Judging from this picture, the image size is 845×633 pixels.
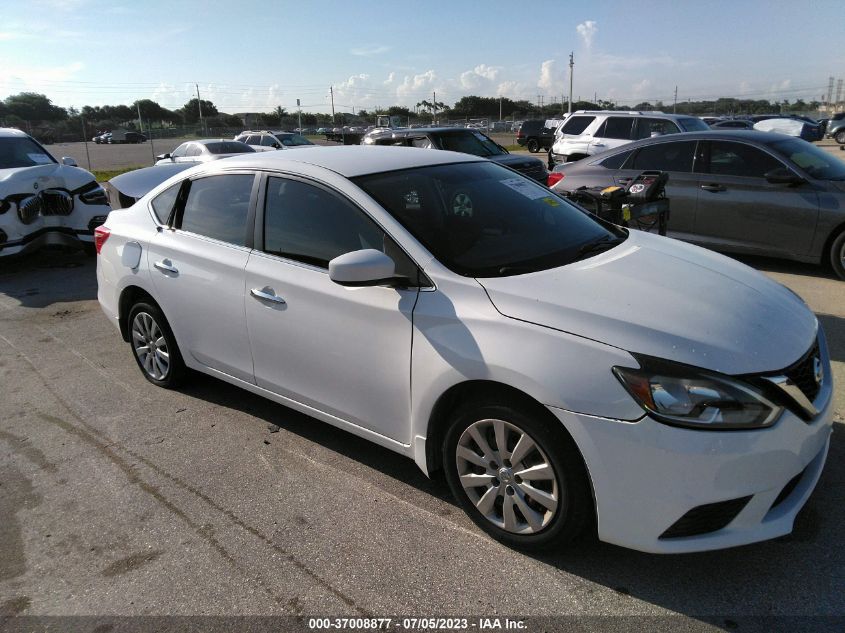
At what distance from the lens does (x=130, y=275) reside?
444 centimetres

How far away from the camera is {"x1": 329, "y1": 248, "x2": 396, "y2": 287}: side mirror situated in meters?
2.77

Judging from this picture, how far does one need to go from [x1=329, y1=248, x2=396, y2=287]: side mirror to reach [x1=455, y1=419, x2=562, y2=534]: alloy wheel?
2.51 feet

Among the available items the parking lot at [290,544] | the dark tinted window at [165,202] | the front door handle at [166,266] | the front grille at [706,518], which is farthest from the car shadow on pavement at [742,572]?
the dark tinted window at [165,202]

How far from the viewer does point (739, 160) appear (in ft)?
23.6

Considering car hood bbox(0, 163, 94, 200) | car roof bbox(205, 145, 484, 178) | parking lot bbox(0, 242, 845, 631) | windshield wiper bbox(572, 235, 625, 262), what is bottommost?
parking lot bbox(0, 242, 845, 631)

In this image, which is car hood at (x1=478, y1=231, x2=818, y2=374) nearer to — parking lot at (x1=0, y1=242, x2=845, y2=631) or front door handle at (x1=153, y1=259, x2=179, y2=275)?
parking lot at (x1=0, y1=242, x2=845, y2=631)

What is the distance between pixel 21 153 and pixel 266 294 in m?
7.85

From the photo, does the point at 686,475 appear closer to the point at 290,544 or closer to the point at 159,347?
the point at 290,544

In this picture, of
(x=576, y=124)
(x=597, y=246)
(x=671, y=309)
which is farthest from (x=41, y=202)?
(x=576, y=124)

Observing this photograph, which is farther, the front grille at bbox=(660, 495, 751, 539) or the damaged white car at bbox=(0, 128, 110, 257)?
the damaged white car at bbox=(0, 128, 110, 257)

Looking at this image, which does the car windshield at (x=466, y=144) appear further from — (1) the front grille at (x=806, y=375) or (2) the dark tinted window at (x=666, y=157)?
(1) the front grille at (x=806, y=375)

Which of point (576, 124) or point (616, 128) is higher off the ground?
point (576, 124)

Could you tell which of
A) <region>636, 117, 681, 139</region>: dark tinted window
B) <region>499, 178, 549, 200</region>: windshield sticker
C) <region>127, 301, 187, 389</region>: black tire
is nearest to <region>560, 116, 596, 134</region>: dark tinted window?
<region>636, 117, 681, 139</region>: dark tinted window

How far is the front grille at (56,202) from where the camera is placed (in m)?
8.52
